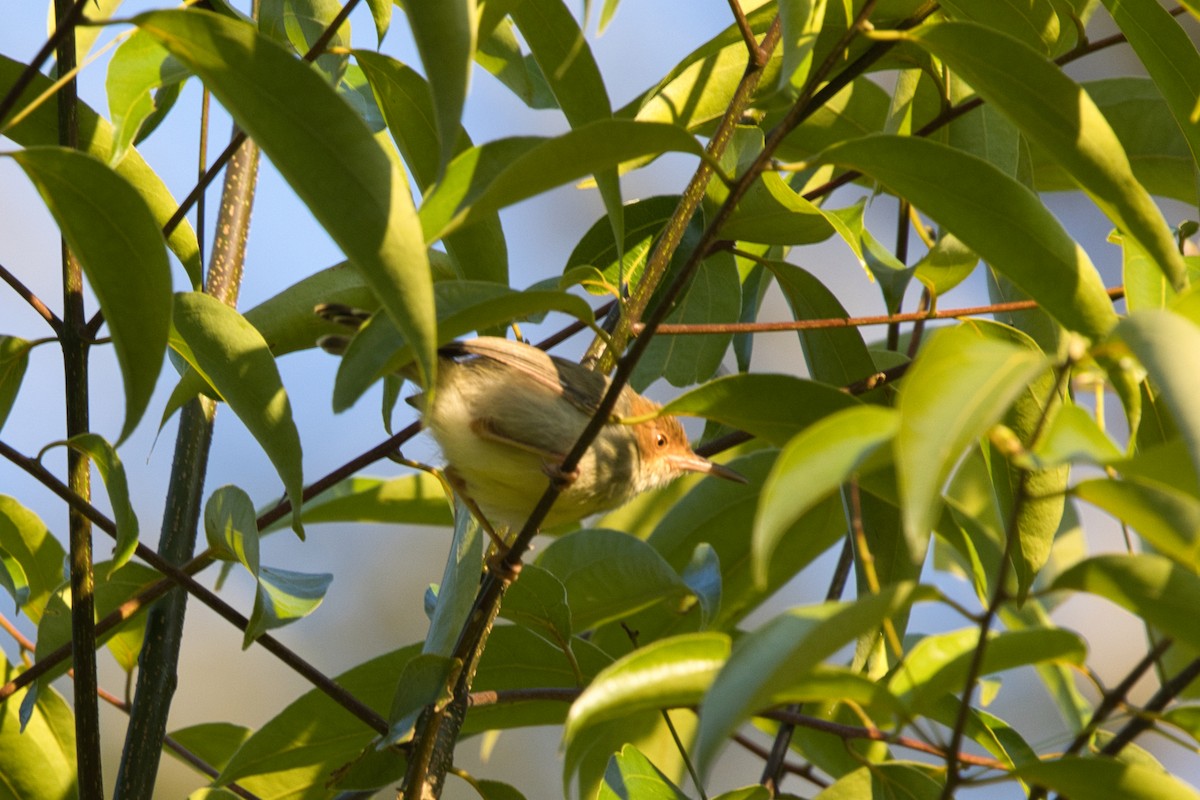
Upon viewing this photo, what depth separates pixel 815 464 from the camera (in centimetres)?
92

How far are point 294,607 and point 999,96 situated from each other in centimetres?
122

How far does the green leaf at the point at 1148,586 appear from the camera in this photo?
1.17 meters

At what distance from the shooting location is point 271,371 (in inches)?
65.7

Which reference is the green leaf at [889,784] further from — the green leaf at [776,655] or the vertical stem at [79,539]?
the vertical stem at [79,539]

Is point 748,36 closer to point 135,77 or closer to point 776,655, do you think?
point 135,77

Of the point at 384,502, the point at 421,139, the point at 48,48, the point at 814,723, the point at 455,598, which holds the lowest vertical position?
the point at 814,723

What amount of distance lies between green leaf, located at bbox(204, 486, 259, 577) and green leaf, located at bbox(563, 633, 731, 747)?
72 cm

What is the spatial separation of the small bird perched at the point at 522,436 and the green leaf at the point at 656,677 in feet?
4.69

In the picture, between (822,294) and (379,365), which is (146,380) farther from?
(822,294)

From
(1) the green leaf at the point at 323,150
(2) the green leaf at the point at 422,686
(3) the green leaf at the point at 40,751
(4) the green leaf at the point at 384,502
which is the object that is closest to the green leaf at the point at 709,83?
(1) the green leaf at the point at 323,150

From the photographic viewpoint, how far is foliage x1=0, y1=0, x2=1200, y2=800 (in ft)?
3.64

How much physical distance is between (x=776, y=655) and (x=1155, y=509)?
1.11 ft

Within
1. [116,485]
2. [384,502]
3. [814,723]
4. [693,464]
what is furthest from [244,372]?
[693,464]

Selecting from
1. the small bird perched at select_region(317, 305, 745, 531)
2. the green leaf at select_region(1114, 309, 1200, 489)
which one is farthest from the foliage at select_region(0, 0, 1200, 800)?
the small bird perched at select_region(317, 305, 745, 531)
